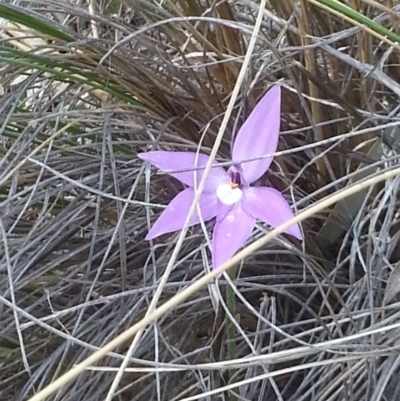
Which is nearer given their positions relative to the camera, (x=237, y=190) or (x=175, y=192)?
(x=237, y=190)

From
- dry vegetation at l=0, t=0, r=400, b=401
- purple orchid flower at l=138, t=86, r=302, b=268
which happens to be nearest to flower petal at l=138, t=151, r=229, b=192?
purple orchid flower at l=138, t=86, r=302, b=268

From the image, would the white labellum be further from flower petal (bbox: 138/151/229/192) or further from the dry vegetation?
the dry vegetation

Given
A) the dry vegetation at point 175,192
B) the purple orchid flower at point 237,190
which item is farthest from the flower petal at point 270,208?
the dry vegetation at point 175,192

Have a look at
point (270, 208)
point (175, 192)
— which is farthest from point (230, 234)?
point (175, 192)

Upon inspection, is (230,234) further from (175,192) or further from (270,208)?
(175,192)

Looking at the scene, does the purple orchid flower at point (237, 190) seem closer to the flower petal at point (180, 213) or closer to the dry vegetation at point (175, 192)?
the flower petal at point (180, 213)
